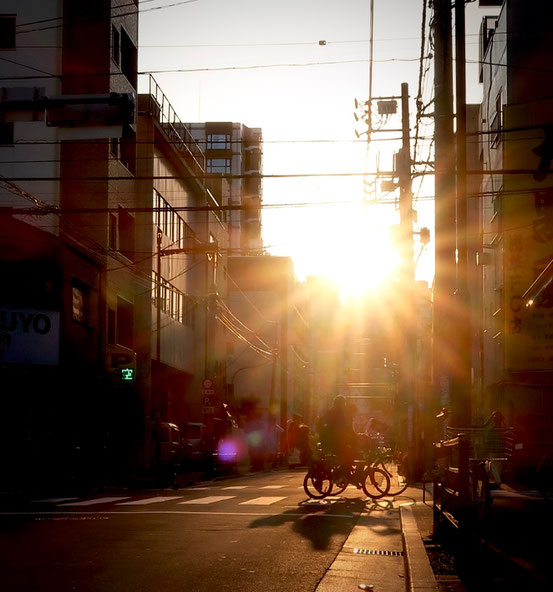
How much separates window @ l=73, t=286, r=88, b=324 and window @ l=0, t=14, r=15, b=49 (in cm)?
1010

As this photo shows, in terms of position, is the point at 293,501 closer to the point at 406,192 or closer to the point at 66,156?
the point at 406,192

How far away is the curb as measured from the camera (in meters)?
7.87

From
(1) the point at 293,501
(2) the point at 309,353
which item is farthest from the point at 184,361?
(2) the point at 309,353

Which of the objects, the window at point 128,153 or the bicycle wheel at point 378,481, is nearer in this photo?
the bicycle wheel at point 378,481

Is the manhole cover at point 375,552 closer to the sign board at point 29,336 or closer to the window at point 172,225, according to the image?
the sign board at point 29,336

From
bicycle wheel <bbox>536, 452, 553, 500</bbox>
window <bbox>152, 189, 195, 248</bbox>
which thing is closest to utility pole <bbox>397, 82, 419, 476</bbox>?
window <bbox>152, 189, 195, 248</bbox>

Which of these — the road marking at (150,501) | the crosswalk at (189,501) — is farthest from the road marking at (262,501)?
the road marking at (150,501)

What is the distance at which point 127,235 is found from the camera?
42469mm

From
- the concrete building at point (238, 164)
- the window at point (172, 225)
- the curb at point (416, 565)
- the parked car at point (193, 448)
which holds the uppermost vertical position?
the concrete building at point (238, 164)

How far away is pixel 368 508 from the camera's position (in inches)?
683

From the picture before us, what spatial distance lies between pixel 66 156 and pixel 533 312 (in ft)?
59.8

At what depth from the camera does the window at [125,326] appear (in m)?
43.1

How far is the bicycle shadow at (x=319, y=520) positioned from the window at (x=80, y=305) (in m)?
17.2

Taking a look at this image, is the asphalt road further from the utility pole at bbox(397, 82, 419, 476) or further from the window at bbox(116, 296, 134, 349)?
the window at bbox(116, 296, 134, 349)
